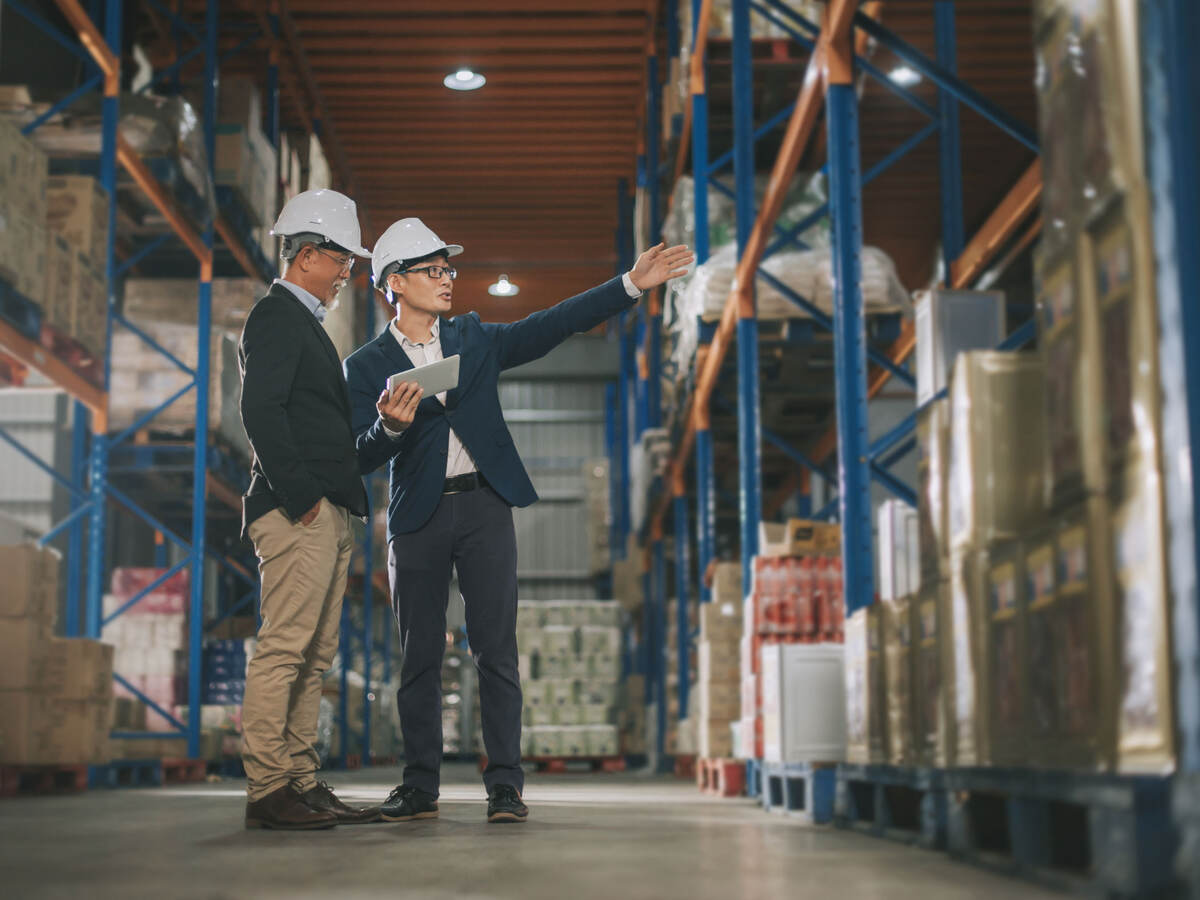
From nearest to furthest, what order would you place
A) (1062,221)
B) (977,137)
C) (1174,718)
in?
(1174,718)
(1062,221)
(977,137)

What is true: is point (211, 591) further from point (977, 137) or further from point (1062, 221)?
point (1062, 221)

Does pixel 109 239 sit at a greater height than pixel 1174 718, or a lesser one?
greater

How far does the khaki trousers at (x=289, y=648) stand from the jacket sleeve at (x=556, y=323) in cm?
83

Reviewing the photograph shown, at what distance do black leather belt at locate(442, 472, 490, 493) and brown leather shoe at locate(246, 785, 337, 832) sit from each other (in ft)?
3.38

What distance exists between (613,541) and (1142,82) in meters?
18.8

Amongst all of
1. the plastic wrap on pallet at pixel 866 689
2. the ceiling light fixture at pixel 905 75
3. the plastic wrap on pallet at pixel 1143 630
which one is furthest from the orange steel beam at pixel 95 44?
the plastic wrap on pallet at pixel 1143 630

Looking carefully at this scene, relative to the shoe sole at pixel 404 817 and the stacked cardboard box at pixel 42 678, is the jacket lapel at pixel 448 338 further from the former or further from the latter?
the stacked cardboard box at pixel 42 678

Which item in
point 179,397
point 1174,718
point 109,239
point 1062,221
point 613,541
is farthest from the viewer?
point 613,541

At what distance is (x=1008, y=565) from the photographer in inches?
111

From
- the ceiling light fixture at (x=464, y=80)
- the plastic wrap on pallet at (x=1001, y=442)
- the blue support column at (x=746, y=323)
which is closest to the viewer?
the plastic wrap on pallet at (x=1001, y=442)

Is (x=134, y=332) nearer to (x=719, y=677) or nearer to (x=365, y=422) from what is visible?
(x=719, y=677)

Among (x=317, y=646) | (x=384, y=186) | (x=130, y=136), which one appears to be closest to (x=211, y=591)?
(x=384, y=186)

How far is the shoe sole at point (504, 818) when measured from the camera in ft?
14.1

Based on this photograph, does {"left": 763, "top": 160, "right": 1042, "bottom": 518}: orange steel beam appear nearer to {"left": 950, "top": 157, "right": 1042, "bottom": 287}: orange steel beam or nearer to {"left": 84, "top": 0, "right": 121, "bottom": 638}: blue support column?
{"left": 950, "top": 157, "right": 1042, "bottom": 287}: orange steel beam
